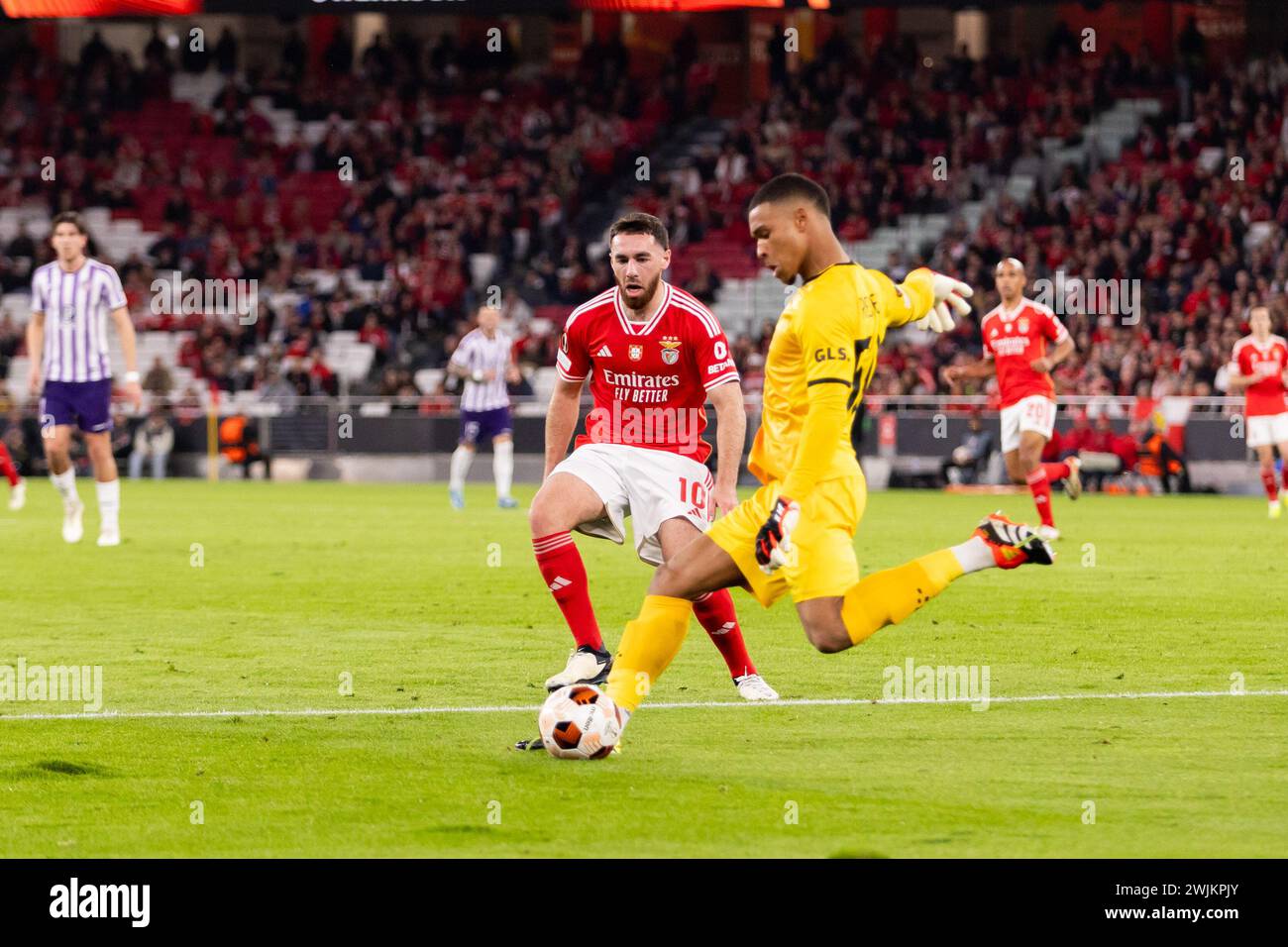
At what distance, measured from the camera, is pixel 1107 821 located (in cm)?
609

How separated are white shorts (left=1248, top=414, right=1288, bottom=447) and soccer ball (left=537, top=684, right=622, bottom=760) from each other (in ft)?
57.3

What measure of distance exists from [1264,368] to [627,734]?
16.5 metres

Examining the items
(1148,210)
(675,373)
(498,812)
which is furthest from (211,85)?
(498,812)

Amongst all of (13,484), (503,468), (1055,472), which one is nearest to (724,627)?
(1055,472)

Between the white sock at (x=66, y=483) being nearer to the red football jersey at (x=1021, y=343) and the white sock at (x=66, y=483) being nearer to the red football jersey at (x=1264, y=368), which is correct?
the red football jersey at (x=1021, y=343)

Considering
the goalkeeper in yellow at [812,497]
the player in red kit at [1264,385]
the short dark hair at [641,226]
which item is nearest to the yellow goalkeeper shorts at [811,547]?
the goalkeeper in yellow at [812,497]

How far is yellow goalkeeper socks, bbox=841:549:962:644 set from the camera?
7117 millimetres

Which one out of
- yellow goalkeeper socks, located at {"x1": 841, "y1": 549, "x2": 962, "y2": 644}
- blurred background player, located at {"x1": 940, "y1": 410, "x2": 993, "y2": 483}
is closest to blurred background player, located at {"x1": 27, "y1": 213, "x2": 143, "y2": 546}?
yellow goalkeeper socks, located at {"x1": 841, "y1": 549, "x2": 962, "y2": 644}

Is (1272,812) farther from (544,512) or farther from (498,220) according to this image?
(498,220)

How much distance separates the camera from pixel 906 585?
23.8ft

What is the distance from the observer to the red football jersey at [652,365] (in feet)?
30.0

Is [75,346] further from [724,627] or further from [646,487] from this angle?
[724,627]

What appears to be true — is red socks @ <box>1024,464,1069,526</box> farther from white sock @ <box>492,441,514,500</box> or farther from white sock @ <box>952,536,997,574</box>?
white sock @ <box>952,536,997,574</box>
